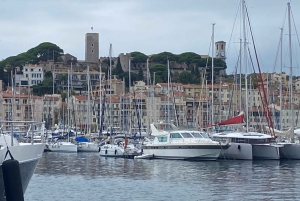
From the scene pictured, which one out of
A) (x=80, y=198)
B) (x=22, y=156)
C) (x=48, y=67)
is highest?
(x=48, y=67)

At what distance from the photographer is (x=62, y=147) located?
207 ft

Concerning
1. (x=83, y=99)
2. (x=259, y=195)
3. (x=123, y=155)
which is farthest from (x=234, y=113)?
(x=259, y=195)

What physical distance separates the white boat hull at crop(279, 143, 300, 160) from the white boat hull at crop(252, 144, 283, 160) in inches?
26.0

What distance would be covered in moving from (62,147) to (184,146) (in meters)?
19.7

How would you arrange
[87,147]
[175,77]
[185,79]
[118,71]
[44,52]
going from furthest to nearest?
[44,52], [175,77], [118,71], [185,79], [87,147]

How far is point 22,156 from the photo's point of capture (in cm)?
2116

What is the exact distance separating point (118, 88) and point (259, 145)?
9134cm

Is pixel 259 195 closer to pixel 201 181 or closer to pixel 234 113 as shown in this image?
pixel 201 181

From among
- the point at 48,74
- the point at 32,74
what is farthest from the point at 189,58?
the point at 32,74

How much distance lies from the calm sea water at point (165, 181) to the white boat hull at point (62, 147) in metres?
15.8

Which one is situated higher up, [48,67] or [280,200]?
[48,67]

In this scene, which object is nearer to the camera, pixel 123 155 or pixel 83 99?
pixel 123 155

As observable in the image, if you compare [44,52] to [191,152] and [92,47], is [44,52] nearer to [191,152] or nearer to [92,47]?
[92,47]

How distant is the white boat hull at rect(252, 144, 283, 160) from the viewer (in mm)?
46781
